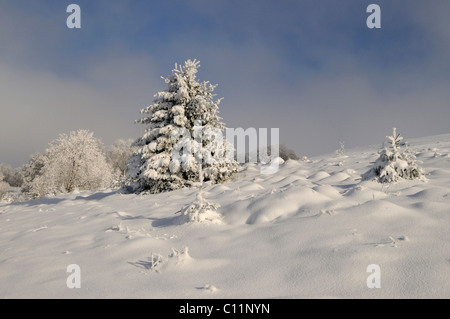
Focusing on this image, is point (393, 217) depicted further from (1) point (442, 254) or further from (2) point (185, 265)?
(2) point (185, 265)

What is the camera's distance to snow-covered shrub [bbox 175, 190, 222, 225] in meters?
5.04

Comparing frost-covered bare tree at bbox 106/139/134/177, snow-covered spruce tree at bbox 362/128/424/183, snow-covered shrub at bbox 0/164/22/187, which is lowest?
snow-covered shrub at bbox 0/164/22/187

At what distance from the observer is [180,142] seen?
11.1 meters

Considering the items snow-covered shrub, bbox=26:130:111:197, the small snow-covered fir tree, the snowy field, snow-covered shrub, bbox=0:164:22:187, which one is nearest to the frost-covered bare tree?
snow-covered shrub, bbox=0:164:22:187

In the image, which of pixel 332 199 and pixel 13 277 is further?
pixel 332 199

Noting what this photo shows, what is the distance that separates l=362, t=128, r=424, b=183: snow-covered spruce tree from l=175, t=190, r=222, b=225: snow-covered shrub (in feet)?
15.2

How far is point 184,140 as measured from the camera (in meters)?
11.2

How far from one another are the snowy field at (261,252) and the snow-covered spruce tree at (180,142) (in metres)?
4.84

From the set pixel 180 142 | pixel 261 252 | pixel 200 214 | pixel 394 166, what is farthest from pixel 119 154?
pixel 261 252

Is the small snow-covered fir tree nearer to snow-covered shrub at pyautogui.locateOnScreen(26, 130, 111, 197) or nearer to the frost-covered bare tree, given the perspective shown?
snow-covered shrub at pyautogui.locateOnScreen(26, 130, 111, 197)

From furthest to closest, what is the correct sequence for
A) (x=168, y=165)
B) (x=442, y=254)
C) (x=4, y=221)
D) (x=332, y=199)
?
(x=168, y=165)
(x=4, y=221)
(x=332, y=199)
(x=442, y=254)

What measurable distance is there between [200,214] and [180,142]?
6.46 m
